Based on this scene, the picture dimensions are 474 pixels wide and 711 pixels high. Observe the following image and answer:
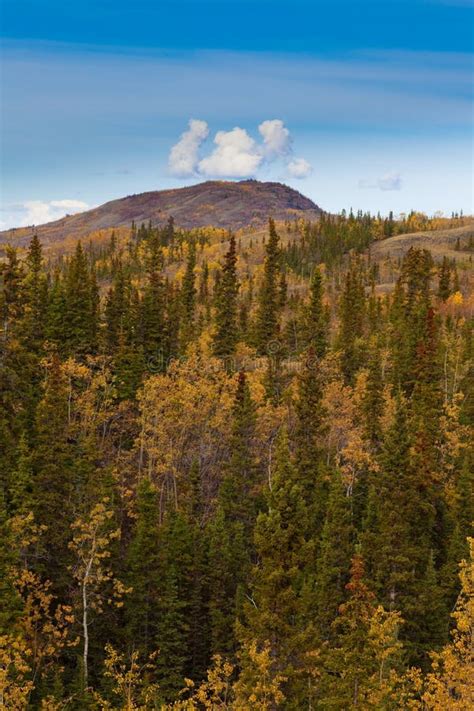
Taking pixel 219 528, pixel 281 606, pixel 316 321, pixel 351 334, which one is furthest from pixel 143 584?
pixel 351 334

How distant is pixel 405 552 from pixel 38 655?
25310 millimetres

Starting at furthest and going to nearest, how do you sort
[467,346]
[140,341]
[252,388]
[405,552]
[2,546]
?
[467,346] < [140,341] < [252,388] < [405,552] < [2,546]

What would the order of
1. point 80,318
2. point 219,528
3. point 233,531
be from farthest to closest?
point 80,318, point 233,531, point 219,528

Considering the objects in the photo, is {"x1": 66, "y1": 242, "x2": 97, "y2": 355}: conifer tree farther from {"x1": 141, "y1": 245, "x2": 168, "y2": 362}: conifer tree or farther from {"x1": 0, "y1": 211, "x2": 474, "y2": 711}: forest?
{"x1": 141, "y1": 245, "x2": 168, "y2": 362}: conifer tree

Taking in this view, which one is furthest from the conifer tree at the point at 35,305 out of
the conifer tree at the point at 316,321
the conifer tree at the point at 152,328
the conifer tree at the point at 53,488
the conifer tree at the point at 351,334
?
the conifer tree at the point at 351,334

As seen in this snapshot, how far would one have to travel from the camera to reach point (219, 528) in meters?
52.0

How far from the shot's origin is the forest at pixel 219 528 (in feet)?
105

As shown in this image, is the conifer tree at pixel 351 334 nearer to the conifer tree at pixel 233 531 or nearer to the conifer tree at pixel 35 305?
the conifer tree at pixel 233 531

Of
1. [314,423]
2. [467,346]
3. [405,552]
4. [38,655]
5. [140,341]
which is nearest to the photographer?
[38,655]

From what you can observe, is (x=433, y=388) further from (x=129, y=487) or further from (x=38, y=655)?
(x=38, y=655)

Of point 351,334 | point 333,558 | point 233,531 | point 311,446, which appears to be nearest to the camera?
point 333,558

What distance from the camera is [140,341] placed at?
8275 centimetres

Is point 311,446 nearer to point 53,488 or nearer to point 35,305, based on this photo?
point 53,488

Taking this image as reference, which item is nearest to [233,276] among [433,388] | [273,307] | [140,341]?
[273,307]
